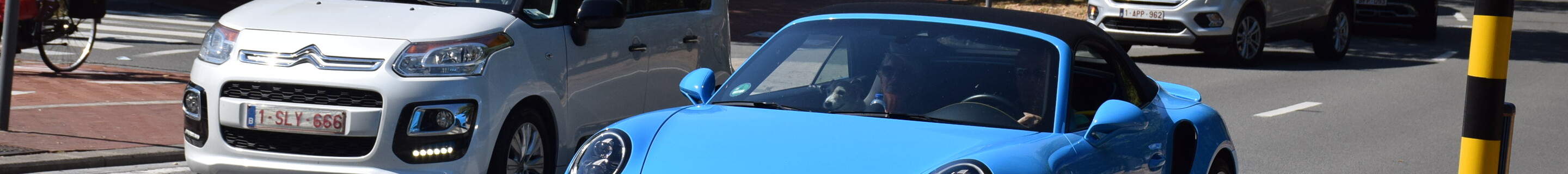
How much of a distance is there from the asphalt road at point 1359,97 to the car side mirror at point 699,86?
9.10 ft

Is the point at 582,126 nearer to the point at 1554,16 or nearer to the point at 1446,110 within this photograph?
the point at 1446,110

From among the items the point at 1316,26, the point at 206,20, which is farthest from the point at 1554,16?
the point at 206,20

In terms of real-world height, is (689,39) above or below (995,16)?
below

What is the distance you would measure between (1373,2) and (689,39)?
15297 millimetres

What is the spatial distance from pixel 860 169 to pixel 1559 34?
20377mm

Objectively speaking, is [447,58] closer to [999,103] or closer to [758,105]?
[758,105]

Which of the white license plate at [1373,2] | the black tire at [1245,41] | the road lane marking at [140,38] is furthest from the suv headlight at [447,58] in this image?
the white license plate at [1373,2]

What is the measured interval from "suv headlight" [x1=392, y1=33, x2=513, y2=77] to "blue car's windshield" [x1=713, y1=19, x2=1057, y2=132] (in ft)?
3.18

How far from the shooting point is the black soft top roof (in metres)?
4.50

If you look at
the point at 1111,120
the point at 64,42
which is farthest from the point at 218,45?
the point at 64,42

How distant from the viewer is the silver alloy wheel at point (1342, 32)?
50.9ft

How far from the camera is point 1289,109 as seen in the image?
10.2 meters

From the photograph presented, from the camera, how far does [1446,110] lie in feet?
34.0

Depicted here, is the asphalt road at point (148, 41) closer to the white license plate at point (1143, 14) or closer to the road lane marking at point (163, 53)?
the road lane marking at point (163, 53)
